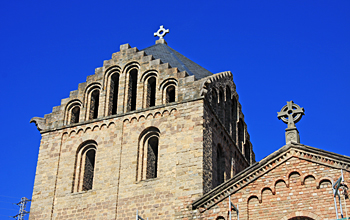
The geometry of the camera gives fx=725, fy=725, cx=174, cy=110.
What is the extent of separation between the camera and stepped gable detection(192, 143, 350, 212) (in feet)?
106

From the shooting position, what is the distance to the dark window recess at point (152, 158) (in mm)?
38000

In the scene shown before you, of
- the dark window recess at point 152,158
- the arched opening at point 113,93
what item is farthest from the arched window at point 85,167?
the dark window recess at point 152,158

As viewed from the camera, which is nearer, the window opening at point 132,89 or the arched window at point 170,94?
the arched window at point 170,94

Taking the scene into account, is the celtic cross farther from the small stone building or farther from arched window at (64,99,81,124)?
arched window at (64,99,81,124)

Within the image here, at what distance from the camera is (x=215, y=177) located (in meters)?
37.7

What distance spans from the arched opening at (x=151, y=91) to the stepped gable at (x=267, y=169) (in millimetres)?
8688

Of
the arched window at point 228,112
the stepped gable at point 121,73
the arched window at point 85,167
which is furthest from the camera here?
the arched window at point 228,112

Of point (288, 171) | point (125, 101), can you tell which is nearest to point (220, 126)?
point (125, 101)

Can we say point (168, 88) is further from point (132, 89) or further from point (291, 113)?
point (291, 113)

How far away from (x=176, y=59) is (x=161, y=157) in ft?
26.5

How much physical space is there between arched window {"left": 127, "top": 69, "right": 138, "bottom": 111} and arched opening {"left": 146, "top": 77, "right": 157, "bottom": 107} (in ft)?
3.29

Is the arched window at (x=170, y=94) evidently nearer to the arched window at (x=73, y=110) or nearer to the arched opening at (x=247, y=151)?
the arched window at (x=73, y=110)

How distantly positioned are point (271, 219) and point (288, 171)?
2.40m

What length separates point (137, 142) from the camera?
3862 cm
